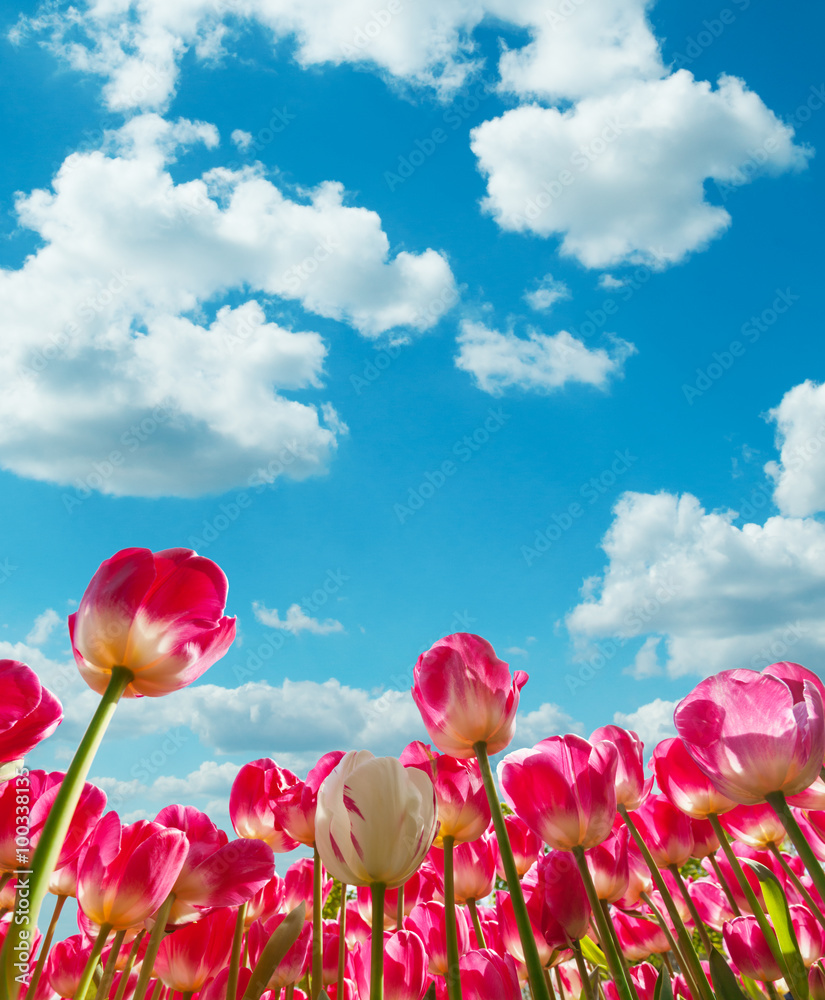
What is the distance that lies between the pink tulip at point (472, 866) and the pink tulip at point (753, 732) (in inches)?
31.6

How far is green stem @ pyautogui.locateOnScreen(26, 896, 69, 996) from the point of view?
4.53 feet

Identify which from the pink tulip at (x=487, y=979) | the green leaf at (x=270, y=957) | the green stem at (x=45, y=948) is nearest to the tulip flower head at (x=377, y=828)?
the green leaf at (x=270, y=957)

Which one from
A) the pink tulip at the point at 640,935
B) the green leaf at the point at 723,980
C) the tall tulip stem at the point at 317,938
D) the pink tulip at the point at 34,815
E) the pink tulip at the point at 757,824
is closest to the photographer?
the green leaf at the point at 723,980

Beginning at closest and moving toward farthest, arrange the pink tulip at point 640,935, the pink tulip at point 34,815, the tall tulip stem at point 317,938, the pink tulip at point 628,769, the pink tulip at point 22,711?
the pink tulip at point 22,711, the pink tulip at point 34,815, the tall tulip stem at point 317,938, the pink tulip at point 628,769, the pink tulip at point 640,935

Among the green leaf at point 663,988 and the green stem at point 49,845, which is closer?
the green stem at point 49,845

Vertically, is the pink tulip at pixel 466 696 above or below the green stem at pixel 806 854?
above

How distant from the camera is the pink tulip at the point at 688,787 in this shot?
5.61 ft

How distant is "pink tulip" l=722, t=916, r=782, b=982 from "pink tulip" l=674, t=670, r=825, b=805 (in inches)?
32.4

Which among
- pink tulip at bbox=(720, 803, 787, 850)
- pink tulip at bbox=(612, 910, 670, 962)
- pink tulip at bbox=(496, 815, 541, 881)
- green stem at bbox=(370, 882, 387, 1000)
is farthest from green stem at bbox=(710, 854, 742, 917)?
green stem at bbox=(370, 882, 387, 1000)

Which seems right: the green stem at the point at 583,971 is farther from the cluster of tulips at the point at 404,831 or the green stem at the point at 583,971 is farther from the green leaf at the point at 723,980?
the green leaf at the point at 723,980

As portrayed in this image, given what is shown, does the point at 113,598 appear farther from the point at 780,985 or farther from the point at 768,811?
the point at 780,985

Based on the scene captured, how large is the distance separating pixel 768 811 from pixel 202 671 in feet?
5.16

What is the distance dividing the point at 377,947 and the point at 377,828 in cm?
17

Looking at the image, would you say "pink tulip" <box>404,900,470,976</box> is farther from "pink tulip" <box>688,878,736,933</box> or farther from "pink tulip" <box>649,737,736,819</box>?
"pink tulip" <box>688,878,736,933</box>
